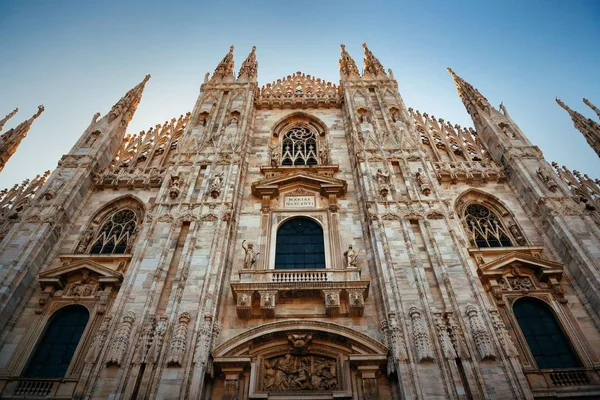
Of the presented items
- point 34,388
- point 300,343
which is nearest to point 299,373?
point 300,343

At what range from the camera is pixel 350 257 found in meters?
13.0

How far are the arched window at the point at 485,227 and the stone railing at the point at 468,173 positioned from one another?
45.8 inches

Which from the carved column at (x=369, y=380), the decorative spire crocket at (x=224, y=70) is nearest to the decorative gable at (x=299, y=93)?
the decorative spire crocket at (x=224, y=70)

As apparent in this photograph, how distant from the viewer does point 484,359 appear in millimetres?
9898

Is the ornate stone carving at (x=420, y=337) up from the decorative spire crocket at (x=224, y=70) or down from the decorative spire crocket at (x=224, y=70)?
down

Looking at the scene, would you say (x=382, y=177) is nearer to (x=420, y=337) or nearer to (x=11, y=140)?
(x=420, y=337)

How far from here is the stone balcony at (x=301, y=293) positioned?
11.8 meters

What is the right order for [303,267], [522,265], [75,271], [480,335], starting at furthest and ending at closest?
[303,267], [75,271], [522,265], [480,335]

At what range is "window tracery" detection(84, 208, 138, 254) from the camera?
14.6 meters

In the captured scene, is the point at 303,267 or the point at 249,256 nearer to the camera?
the point at 249,256

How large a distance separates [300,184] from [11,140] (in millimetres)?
11370

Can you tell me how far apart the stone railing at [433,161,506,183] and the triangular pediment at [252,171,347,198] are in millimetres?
3966

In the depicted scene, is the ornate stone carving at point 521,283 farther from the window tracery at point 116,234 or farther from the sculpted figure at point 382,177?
the window tracery at point 116,234

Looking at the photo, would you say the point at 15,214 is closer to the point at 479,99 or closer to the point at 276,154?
the point at 276,154
